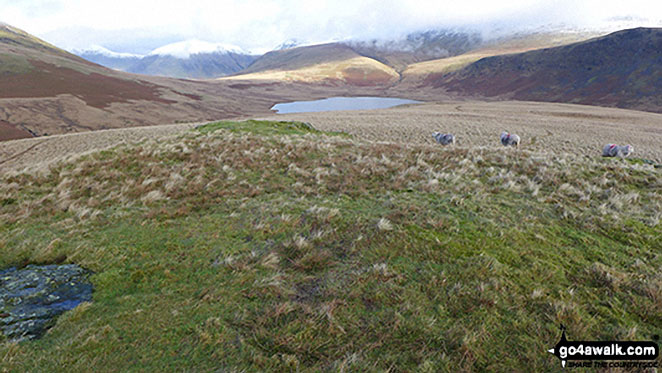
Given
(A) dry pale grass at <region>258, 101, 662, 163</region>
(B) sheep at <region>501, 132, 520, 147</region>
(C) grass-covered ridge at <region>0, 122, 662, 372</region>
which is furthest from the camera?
(A) dry pale grass at <region>258, 101, 662, 163</region>

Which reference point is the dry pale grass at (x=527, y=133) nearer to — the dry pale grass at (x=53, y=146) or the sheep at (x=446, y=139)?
the sheep at (x=446, y=139)

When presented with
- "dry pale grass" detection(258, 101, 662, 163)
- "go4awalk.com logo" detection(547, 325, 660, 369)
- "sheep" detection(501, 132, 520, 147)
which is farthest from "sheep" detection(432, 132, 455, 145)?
"go4awalk.com logo" detection(547, 325, 660, 369)

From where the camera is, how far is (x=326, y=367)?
3.42 metres

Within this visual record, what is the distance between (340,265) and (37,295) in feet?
15.7

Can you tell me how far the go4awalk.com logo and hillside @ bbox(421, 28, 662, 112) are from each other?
11180cm

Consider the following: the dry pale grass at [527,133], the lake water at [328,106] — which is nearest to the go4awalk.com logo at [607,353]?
the dry pale grass at [527,133]

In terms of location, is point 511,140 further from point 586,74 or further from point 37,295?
point 586,74

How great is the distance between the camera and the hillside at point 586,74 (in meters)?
91.4

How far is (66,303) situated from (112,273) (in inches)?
27.8

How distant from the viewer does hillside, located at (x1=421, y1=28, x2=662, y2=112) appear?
300 ft

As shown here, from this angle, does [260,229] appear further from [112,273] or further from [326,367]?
[326,367]

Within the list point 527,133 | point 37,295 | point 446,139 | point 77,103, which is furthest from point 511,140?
point 77,103

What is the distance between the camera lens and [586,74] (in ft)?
367

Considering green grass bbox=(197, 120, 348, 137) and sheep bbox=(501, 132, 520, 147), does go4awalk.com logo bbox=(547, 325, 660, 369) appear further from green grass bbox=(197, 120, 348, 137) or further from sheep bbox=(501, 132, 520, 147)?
sheep bbox=(501, 132, 520, 147)
